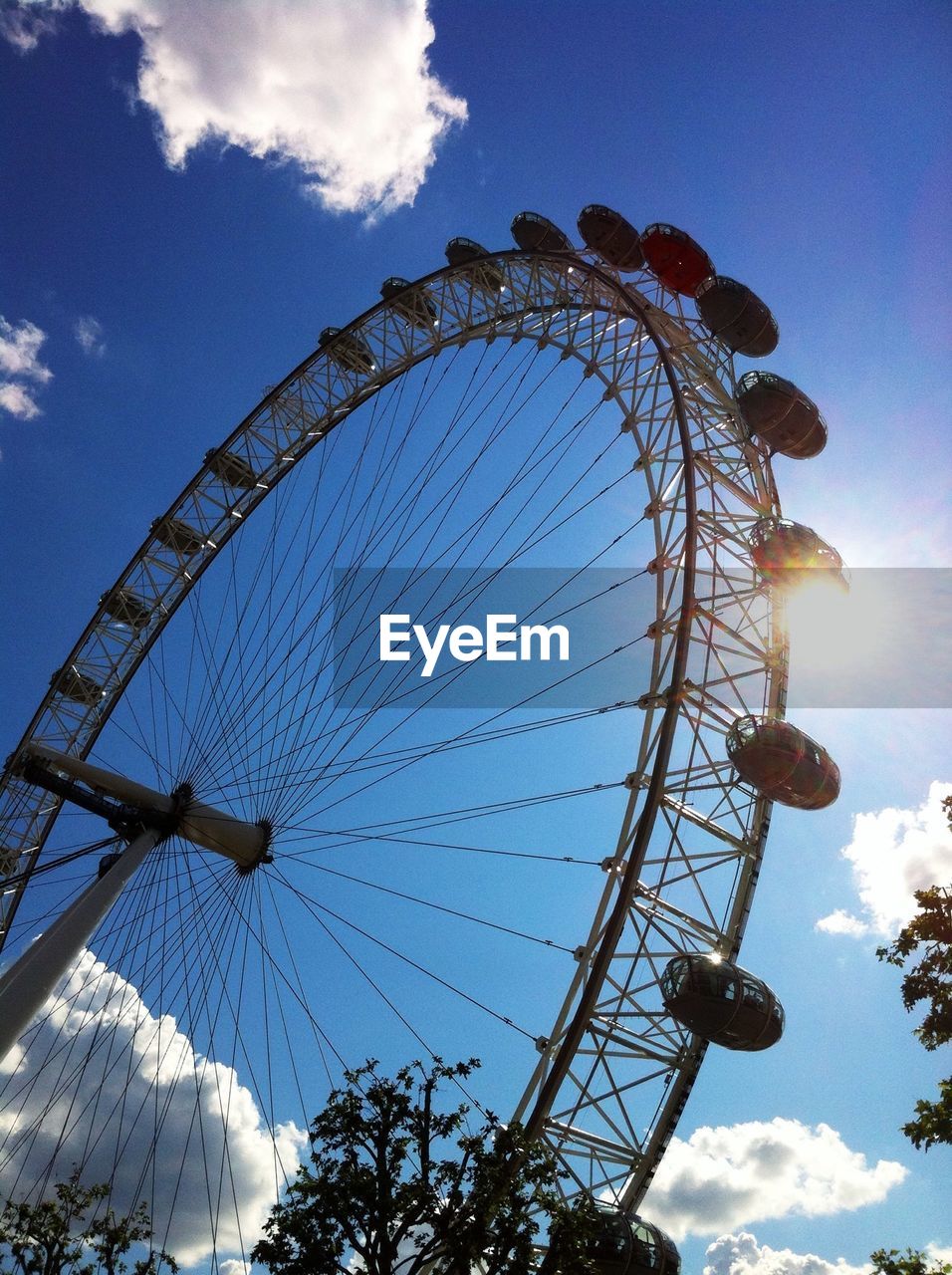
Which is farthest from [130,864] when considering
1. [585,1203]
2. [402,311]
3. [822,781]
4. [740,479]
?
[402,311]

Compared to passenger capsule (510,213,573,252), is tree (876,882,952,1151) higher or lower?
lower

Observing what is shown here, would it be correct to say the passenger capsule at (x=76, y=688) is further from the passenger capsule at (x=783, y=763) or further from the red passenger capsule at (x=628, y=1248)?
the red passenger capsule at (x=628, y=1248)

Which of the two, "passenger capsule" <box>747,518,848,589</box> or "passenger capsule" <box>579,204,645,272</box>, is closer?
"passenger capsule" <box>747,518,848,589</box>

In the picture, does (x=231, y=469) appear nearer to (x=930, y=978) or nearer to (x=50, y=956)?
(x=50, y=956)

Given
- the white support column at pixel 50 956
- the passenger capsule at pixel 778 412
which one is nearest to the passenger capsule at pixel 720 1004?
the white support column at pixel 50 956

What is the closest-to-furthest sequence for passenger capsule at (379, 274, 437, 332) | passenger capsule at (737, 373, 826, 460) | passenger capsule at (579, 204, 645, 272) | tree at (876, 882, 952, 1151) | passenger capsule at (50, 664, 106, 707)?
tree at (876, 882, 952, 1151), passenger capsule at (737, 373, 826, 460), passenger capsule at (579, 204, 645, 272), passenger capsule at (379, 274, 437, 332), passenger capsule at (50, 664, 106, 707)

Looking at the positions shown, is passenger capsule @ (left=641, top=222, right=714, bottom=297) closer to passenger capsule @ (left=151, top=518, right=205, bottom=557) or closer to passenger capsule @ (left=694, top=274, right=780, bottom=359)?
passenger capsule @ (left=694, top=274, right=780, bottom=359)

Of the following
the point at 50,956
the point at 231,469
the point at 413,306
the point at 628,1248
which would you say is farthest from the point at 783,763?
the point at 231,469

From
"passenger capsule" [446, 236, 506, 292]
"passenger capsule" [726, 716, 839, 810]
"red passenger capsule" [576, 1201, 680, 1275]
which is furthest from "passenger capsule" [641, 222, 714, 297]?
"red passenger capsule" [576, 1201, 680, 1275]
